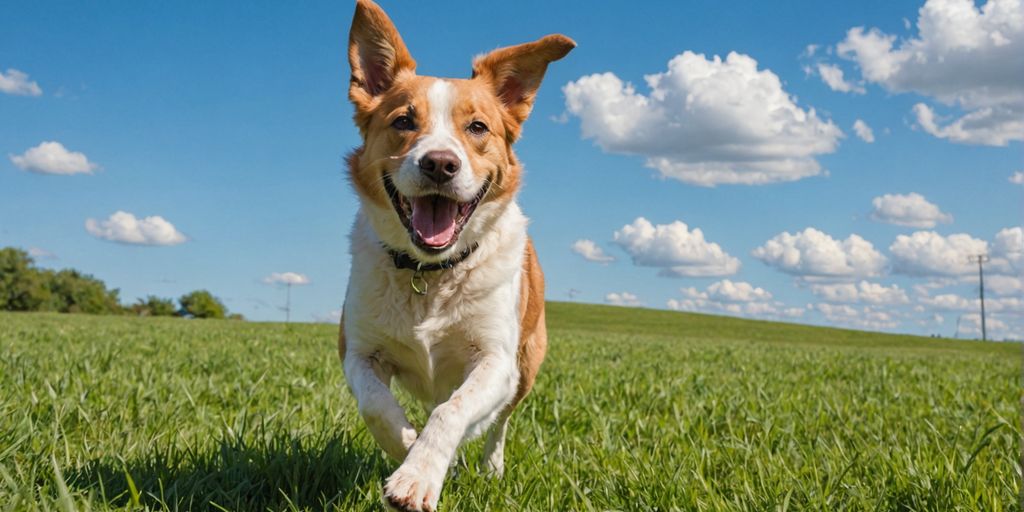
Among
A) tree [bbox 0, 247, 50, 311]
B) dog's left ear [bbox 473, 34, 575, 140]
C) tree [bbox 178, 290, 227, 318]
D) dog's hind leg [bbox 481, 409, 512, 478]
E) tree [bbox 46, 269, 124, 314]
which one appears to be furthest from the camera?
tree [bbox 178, 290, 227, 318]

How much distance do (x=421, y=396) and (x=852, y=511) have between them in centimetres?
228

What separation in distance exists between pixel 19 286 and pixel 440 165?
85.9 meters

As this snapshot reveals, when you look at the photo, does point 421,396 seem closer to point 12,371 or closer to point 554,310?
point 12,371

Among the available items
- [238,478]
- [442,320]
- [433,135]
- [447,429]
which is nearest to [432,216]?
[433,135]

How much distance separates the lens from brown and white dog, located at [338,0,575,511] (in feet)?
12.8

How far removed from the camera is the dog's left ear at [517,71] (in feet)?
15.5

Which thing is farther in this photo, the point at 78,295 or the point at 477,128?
the point at 78,295

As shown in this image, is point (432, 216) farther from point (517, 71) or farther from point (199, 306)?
point (199, 306)

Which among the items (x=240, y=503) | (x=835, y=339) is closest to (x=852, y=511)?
(x=240, y=503)

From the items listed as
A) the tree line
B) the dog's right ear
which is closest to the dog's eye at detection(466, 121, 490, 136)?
the dog's right ear

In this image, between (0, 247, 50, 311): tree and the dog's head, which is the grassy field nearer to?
the dog's head

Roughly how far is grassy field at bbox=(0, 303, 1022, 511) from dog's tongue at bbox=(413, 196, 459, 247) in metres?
1.23

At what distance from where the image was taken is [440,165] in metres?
3.80

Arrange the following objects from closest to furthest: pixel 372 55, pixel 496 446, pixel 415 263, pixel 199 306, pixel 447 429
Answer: pixel 447 429, pixel 415 263, pixel 496 446, pixel 372 55, pixel 199 306
